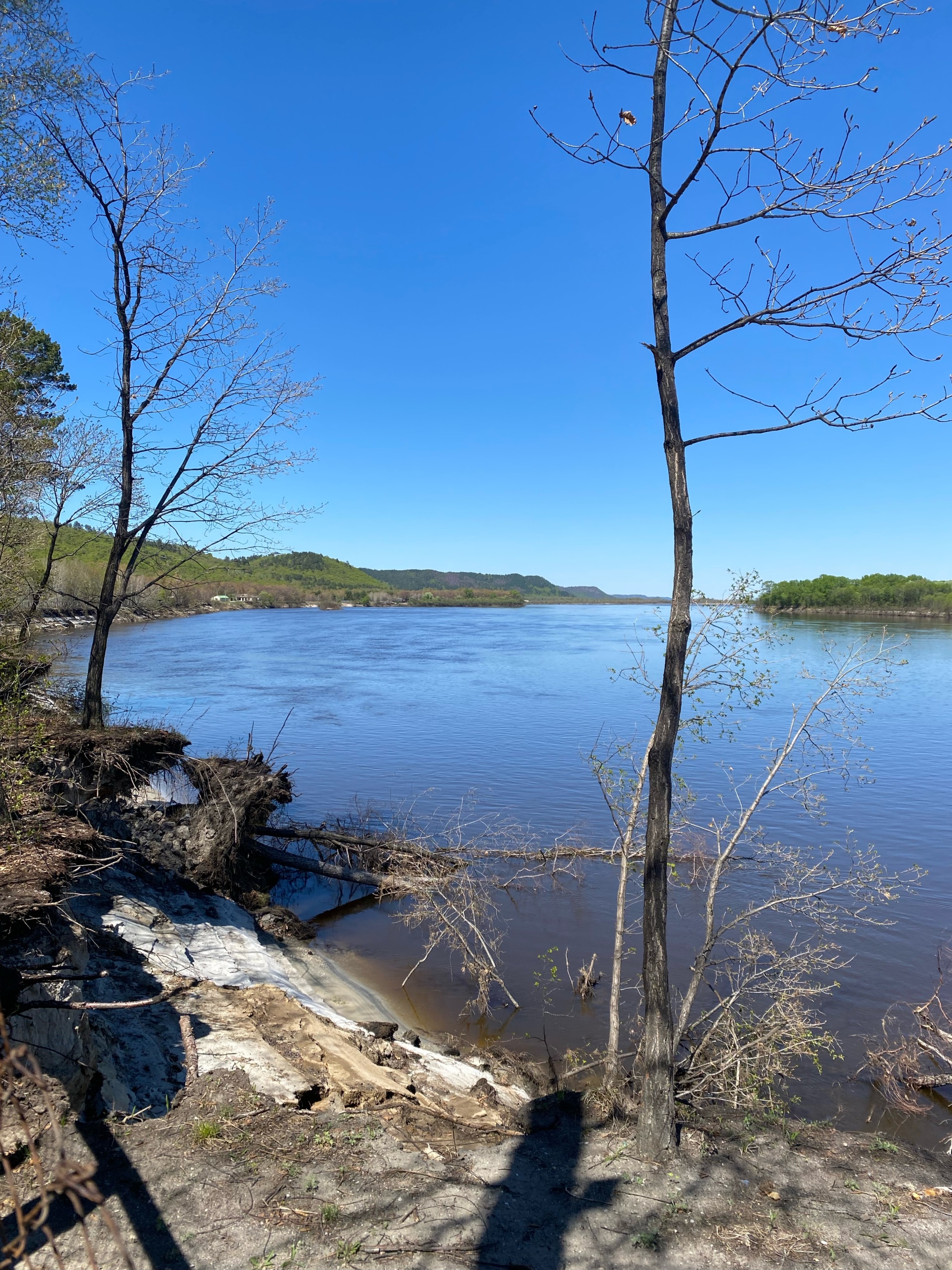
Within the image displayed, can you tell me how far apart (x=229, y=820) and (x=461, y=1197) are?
8.24m

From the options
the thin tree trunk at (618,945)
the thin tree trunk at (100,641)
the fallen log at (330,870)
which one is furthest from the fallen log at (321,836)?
the thin tree trunk at (618,945)

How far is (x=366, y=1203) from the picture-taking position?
→ 479cm

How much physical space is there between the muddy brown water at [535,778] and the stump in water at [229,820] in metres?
1.45

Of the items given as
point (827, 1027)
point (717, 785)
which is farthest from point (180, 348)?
point (717, 785)

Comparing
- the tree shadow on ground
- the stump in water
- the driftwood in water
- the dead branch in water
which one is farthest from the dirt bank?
the driftwood in water

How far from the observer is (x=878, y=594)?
106 metres

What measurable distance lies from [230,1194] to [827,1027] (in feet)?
28.2

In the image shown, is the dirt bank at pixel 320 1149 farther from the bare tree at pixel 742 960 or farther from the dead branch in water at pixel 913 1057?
the dead branch in water at pixel 913 1057

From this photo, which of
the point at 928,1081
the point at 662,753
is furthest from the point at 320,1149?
the point at 928,1081

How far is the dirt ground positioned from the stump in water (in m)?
6.39

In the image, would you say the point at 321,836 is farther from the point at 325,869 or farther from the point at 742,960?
the point at 742,960

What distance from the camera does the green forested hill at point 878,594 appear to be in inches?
3984

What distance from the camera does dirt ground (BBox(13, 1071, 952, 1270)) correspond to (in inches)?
174

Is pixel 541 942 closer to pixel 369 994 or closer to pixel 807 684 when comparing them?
pixel 369 994
